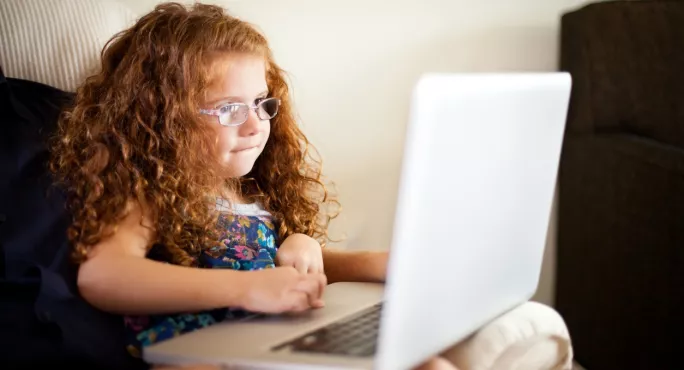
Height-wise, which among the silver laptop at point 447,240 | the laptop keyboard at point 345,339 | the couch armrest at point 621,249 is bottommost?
the couch armrest at point 621,249

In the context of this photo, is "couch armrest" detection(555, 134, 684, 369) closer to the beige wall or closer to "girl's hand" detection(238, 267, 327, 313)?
the beige wall

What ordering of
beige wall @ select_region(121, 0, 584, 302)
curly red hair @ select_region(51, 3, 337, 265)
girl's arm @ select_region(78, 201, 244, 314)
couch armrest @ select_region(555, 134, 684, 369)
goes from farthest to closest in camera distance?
beige wall @ select_region(121, 0, 584, 302) < couch armrest @ select_region(555, 134, 684, 369) < curly red hair @ select_region(51, 3, 337, 265) < girl's arm @ select_region(78, 201, 244, 314)

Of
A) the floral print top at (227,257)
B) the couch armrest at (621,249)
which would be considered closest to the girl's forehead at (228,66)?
the floral print top at (227,257)

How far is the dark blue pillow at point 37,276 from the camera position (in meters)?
1.04

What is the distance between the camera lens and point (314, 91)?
1.75 meters

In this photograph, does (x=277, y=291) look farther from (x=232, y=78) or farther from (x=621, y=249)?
(x=621, y=249)

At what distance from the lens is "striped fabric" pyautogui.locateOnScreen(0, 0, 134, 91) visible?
50.8 inches

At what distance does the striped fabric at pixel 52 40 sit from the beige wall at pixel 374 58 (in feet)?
1.36

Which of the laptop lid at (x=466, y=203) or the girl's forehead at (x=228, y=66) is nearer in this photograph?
the laptop lid at (x=466, y=203)

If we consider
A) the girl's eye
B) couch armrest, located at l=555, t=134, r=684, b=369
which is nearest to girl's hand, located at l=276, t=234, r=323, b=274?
the girl's eye

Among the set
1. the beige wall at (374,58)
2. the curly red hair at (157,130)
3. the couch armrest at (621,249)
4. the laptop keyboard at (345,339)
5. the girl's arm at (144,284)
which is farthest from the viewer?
the beige wall at (374,58)

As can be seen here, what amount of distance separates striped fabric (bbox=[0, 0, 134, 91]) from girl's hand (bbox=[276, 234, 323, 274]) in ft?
1.47

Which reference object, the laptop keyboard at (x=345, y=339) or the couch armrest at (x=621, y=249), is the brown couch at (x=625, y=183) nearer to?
the couch armrest at (x=621, y=249)

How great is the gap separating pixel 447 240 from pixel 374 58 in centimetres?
99
